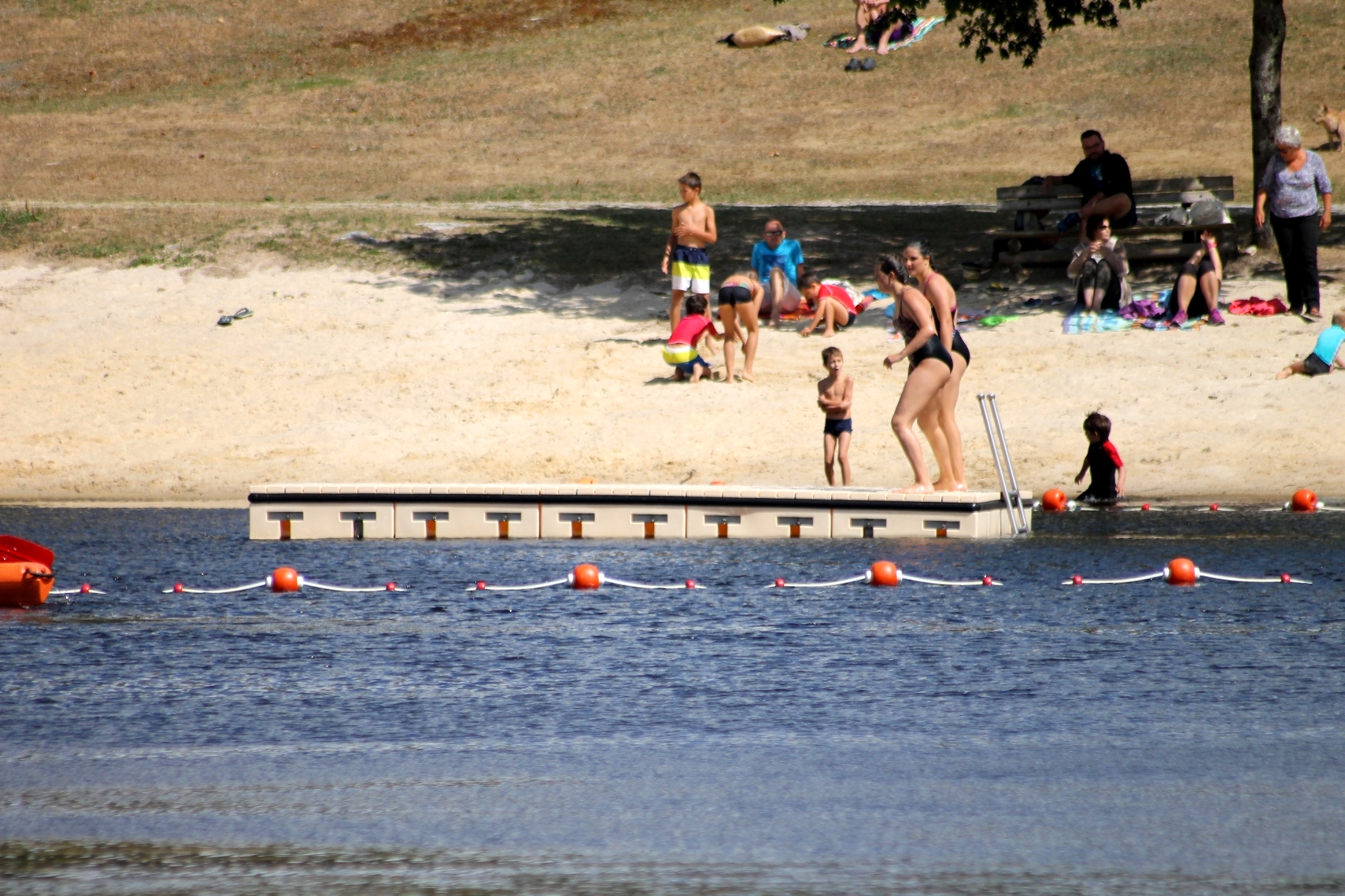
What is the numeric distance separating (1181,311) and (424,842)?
47.4ft

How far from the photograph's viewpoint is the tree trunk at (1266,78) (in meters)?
20.7

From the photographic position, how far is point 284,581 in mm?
10445

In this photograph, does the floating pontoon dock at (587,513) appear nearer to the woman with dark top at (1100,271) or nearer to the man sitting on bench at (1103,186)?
the woman with dark top at (1100,271)

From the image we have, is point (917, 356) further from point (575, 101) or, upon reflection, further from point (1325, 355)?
point (575, 101)

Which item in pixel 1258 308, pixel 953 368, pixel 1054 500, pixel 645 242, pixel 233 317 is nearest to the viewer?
pixel 953 368

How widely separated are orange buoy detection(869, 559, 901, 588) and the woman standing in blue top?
9.45 metres

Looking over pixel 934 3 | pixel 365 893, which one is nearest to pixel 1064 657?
pixel 365 893

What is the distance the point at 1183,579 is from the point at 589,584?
3440 millimetres

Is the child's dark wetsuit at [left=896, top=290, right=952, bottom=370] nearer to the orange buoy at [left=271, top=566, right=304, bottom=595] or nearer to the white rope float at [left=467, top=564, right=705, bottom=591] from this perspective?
the white rope float at [left=467, top=564, right=705, bottom=591]

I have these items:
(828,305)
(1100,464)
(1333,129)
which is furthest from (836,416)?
(1333,129)

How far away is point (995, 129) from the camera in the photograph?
3588 cm

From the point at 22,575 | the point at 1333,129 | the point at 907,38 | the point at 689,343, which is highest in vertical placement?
the point at 907,38

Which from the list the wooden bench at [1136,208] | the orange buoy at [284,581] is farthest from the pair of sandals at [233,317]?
the orange buoy at [284,581]

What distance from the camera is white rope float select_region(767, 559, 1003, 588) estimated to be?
10.1 meters
